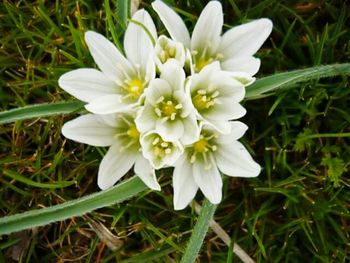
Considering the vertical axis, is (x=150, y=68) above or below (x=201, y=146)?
above

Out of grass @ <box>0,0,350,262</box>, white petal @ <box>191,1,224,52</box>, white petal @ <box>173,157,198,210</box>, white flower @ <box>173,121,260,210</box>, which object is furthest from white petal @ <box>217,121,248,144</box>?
grass @ <box>0,0,350,262</box>

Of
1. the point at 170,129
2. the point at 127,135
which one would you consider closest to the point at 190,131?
the point at 170,129

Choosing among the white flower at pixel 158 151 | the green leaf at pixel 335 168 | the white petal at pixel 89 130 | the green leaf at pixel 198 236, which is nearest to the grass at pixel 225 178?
the green leaf at pixel 335 168

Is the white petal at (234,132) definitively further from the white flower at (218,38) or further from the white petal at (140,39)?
the white petal at (140,39)

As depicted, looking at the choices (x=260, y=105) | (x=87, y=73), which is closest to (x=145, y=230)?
(x=260, y=105)

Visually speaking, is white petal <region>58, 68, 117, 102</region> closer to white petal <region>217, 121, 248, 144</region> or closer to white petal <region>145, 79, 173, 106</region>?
white petal <region>145, 79, 173, 106</region>

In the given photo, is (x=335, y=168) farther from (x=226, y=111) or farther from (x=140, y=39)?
(x=140, y=39)
